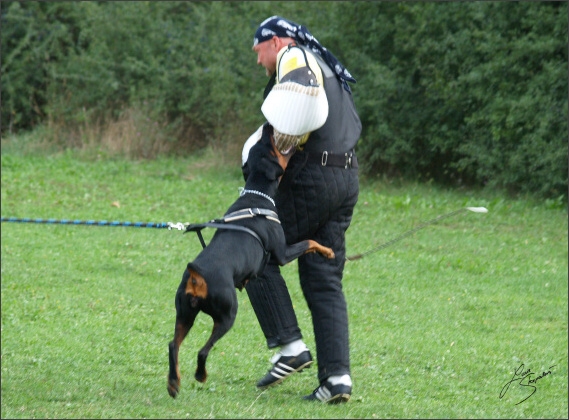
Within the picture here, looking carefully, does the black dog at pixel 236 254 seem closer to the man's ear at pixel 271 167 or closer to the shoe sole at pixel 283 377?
the man's ear at pixel 271 167

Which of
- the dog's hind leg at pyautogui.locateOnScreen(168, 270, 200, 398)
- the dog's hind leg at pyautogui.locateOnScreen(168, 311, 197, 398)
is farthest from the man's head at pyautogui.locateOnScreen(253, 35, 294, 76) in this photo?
the dog's hind leg at pyautogui.locateOnScreen(168, 311, 197, 398)

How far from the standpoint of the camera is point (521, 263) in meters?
→ 9.24

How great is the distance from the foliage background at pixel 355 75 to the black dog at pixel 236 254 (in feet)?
29.3

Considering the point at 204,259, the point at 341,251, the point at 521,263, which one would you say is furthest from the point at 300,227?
the point at 521,263

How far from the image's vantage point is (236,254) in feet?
13.1

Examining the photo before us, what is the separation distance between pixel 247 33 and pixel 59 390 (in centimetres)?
1276

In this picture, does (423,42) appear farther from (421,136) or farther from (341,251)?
(341,251)

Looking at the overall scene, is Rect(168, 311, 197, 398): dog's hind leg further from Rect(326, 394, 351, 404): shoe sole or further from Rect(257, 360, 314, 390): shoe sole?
Rect(257, 360, 314, 390): shoe sole

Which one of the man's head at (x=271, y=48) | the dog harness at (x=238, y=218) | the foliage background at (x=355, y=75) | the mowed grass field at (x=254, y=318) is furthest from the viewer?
the foliage background at (x=355, y=75)

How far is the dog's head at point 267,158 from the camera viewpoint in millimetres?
4395

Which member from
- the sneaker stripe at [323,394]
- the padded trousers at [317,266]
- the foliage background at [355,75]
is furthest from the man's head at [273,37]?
the foliage background at [355,75]

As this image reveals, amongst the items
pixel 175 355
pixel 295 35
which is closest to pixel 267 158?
pixel 295 35

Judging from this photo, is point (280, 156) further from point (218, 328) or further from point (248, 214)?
point (218, 328)

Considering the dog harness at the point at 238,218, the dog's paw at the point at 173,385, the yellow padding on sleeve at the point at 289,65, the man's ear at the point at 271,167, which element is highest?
the yellow padding on sleeve at the point at 289,65
